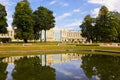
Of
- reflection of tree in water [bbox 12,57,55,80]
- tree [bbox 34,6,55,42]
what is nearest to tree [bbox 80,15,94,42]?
tree [bbox 34,6,55,42]

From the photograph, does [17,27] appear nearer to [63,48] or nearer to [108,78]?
[63,48]

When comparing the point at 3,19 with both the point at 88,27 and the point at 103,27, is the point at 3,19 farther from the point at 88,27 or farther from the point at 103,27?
the point at 88,27

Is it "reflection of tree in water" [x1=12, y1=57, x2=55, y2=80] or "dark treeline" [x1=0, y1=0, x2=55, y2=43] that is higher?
"dark treeline" [x1=0, y1=0, x2=55, y2=43]

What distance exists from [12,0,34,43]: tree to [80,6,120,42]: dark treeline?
77.5ft

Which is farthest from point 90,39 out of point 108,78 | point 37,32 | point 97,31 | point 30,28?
point 108,78

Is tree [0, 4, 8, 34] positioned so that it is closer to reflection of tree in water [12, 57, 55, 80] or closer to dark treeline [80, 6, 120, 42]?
dark treeline [80, 6, 120, 42]

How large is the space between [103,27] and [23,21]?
26411 mm

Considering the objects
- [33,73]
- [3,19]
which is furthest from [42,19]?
[33,73]

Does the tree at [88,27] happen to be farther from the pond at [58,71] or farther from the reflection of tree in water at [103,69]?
the pond at [58,71]

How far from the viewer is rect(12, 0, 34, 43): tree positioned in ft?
223

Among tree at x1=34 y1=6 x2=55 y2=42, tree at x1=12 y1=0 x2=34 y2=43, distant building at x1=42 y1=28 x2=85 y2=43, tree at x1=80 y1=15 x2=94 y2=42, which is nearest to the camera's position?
tree at x1=12 y1=0 x2=34 y2=43

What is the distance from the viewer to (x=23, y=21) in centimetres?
6819

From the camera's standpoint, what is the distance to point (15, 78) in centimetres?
1736

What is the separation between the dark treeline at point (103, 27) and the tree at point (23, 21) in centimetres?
2363
